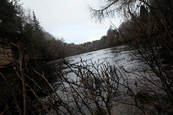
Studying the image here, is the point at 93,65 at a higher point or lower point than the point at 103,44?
lower

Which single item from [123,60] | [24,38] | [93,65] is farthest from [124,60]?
[24,38]

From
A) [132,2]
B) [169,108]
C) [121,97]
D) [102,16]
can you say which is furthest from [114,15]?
[169,108]

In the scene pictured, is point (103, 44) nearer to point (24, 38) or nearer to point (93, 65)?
point (93, 65)

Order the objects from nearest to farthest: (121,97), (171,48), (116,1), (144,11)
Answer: (171,48)
(144,11)
(121,97)
(116,1)

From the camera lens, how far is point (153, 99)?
2.08 m

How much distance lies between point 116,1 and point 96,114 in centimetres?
686

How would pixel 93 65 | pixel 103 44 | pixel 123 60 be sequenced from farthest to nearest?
1. pixel 103 44
2. pixel 123 60
3. pixel 93 65

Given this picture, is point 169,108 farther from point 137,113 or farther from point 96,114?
point 96,114

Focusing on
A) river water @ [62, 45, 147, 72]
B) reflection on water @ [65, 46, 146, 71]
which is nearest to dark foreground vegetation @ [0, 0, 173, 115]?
river water @ [62, 45, 147, 72]

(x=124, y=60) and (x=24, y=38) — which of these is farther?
(x=124, y=60)

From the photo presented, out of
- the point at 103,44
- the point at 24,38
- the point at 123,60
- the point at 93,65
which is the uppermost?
the point at 103,44

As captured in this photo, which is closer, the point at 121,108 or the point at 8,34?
the point at 8,34

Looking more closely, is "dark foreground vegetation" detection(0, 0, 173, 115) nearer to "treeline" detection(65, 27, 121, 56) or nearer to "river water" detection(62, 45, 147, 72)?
"treeline" detection(65, 27, 121, 56)

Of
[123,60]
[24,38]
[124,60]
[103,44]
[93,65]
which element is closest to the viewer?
[24,38]
